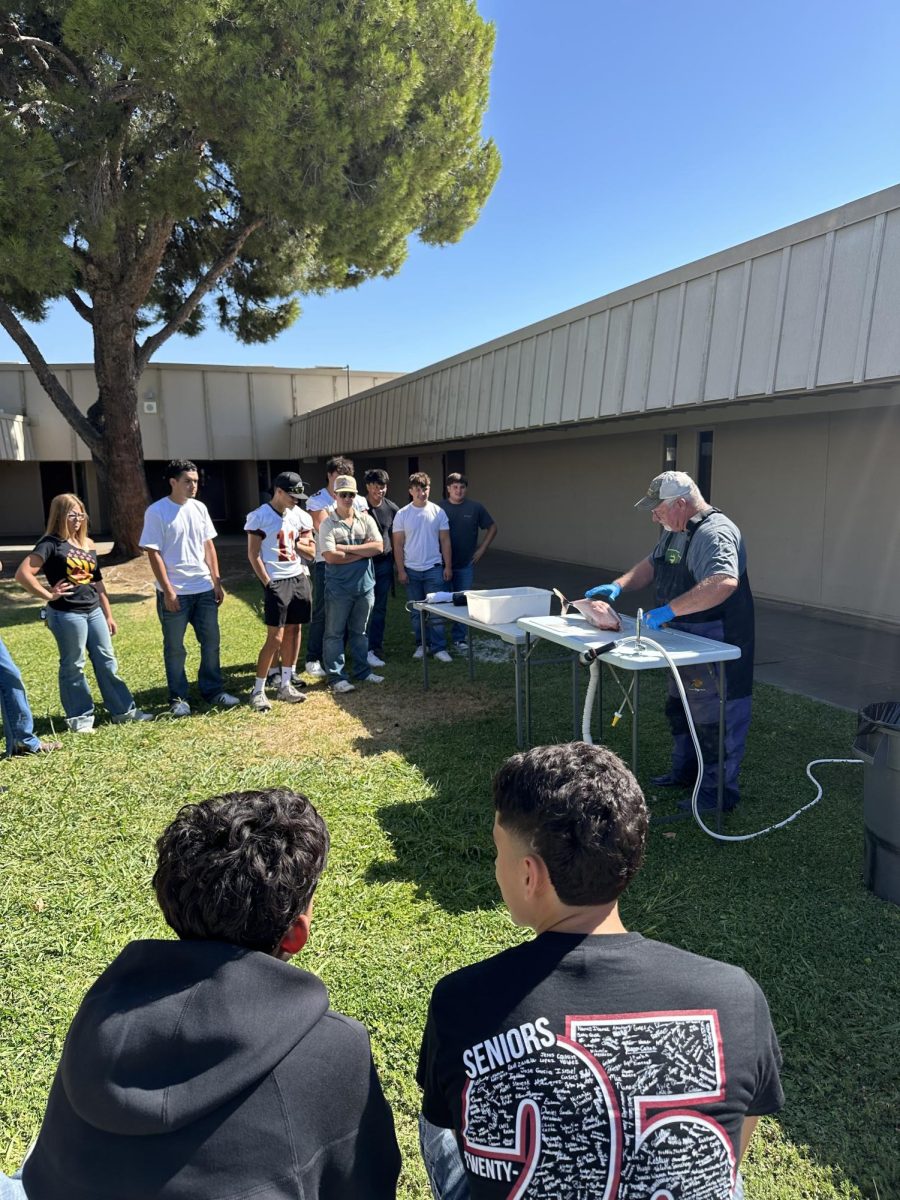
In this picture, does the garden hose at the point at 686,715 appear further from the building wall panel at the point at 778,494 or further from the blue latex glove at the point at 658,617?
the building wall panel at the point at 778,494

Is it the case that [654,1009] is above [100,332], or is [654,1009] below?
below

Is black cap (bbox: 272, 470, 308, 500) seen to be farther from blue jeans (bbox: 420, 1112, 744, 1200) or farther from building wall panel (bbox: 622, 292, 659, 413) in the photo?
blue jeans (bbox: 420, 1112, 744, 1200)

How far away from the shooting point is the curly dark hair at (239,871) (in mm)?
1186

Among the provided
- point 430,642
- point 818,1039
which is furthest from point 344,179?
point 818,1039

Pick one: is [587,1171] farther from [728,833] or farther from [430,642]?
[430,642]

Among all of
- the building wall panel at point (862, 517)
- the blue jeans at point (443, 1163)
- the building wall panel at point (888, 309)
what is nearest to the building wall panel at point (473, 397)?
the building wall panel at point (862, 517)

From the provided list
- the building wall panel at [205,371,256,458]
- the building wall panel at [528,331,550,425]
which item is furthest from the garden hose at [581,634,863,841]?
the building wall panel at [205,371,256,458]

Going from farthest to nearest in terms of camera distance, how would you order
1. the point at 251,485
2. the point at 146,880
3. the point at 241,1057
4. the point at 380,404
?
the point at 251,485
the point at 380,404
the point at 146,880
the point at 241,1057

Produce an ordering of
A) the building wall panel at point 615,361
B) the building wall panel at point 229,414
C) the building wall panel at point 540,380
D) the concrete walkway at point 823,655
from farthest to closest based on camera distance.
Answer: the building wall panel at point 229,414 < the building wall panel at point 540,380 < the building wall panel at point 615,361 < the concrete walkway at point 823,655

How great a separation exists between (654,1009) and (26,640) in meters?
9.55

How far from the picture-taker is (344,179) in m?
10.9

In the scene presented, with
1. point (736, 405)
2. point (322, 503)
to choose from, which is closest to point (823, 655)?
point (736, 405)

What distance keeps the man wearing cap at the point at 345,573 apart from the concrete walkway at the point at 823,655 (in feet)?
11.3

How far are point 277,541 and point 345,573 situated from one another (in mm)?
628
